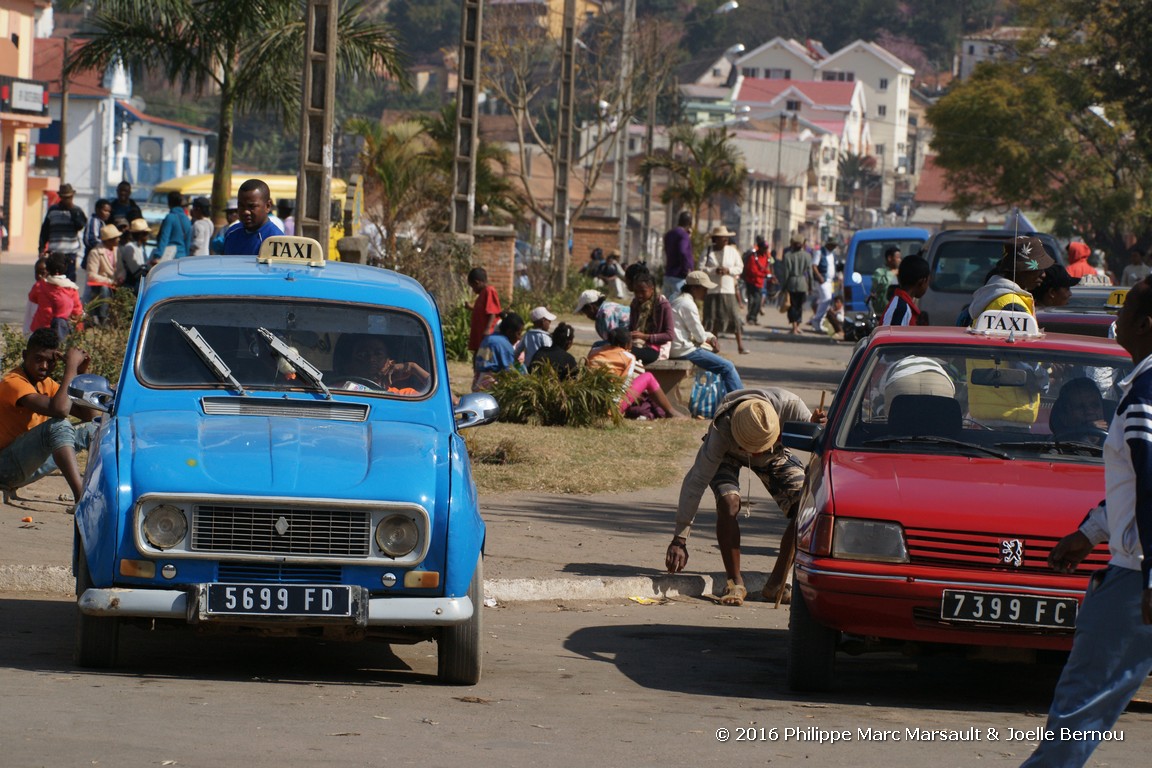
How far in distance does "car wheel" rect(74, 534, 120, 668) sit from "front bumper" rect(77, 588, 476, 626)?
7.9 inches

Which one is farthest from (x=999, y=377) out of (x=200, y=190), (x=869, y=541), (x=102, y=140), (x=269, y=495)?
(x=102, y=140)

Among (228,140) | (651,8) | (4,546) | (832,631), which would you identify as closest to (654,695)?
(832,631)

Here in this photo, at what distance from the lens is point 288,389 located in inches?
303

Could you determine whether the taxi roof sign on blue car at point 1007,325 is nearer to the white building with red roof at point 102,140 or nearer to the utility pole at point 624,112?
the utility pole at point 624,112

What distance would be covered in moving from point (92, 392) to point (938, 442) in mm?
3812

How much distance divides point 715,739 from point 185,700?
2016mm

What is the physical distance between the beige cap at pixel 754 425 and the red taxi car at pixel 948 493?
92 centimetres

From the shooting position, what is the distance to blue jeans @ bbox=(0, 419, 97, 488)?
10117 millimetres

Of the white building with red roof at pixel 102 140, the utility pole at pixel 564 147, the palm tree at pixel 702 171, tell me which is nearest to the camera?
the utility pole at pixel 564 147

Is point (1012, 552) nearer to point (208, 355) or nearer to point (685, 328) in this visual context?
point (208, 355)

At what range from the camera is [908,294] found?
1156 centimetres

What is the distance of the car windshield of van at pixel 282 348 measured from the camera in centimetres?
774

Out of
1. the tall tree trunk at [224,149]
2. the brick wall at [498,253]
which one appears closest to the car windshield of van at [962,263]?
the brick wall at [498,253]

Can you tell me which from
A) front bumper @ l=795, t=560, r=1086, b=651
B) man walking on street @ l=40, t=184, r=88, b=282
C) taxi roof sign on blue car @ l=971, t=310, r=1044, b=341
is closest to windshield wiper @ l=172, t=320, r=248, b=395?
front bumper @ l=795, t=560, r=1086, b=651
